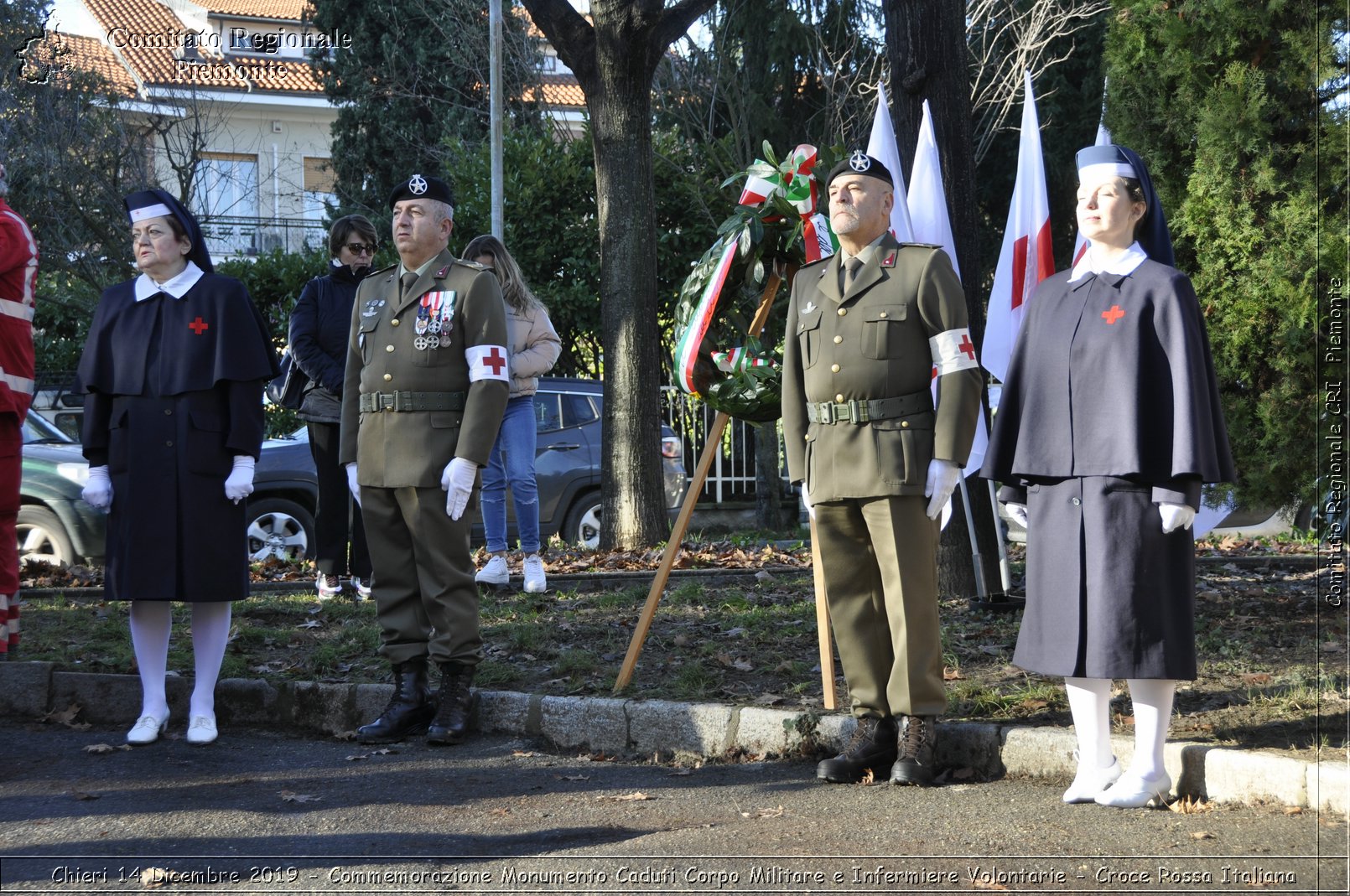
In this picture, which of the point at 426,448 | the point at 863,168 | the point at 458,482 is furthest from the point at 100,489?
the point at 863,168

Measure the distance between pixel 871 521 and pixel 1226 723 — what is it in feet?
4.86

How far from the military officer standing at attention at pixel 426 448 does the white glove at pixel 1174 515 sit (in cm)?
264

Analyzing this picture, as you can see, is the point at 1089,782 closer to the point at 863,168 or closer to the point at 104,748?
the point at 863,168

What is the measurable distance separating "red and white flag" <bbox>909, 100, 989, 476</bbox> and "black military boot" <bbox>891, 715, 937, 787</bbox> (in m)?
2.40

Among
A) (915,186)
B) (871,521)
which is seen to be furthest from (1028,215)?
(871,521)

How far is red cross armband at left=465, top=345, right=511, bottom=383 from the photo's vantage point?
583 cm

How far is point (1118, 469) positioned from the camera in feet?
15.2

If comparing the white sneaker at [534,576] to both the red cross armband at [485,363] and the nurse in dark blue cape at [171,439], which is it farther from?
the red cross armband at [485,363]

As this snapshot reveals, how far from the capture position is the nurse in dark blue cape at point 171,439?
5.84m

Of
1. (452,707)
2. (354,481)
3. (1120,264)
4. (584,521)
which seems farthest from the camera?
(584,521)

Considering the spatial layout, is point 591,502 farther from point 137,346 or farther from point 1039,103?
point 1039,103

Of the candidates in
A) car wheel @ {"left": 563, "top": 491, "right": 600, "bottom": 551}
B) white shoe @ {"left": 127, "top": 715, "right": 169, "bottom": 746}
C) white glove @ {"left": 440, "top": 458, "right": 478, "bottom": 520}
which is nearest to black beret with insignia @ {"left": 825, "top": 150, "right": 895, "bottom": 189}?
white glove @ {"left": 440, "top": 458, "right": 478, "bottom": 520}

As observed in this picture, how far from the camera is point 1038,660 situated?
15.8 ft

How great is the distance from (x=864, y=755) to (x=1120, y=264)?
1937 mm
